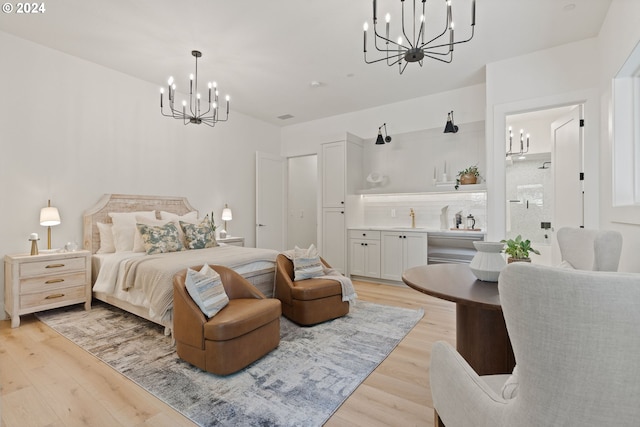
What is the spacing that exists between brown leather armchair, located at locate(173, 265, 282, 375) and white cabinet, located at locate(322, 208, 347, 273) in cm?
287

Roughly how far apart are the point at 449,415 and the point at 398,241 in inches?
150

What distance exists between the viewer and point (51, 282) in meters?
3.24

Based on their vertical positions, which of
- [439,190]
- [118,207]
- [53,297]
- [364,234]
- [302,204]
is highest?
[439,190]

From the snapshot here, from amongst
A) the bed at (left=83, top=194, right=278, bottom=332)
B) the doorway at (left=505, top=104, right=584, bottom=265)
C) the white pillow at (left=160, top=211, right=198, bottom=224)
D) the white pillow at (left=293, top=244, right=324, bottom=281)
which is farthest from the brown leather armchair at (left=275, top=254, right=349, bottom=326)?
the doorway at (left=505, top=104, right=584, bottom=265)

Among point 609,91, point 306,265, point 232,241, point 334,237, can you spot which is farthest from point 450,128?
point 232,241

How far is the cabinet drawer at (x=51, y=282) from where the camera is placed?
3095 mm

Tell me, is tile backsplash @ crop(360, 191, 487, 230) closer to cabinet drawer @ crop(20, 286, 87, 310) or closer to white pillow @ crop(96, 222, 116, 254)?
white pillow @ crop(96, 222, 116, 254)

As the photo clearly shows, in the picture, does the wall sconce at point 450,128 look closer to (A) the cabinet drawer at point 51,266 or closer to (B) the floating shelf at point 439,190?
(B) the floating shelf at point 439,190

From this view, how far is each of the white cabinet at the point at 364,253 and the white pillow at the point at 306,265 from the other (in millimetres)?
1716

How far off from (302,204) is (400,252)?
330cm

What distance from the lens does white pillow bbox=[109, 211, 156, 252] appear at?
377cm

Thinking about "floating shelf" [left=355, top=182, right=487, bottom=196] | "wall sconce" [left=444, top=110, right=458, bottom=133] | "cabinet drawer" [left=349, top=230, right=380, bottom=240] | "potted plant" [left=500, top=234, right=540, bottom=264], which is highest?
"wall sconce" [left=444, top=110, right=458, bottom=133]

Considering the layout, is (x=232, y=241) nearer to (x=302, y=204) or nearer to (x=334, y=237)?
(x=334, y=237)

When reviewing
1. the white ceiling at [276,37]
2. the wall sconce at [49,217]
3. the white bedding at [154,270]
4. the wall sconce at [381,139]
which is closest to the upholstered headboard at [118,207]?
the white bedding at [154,270]
